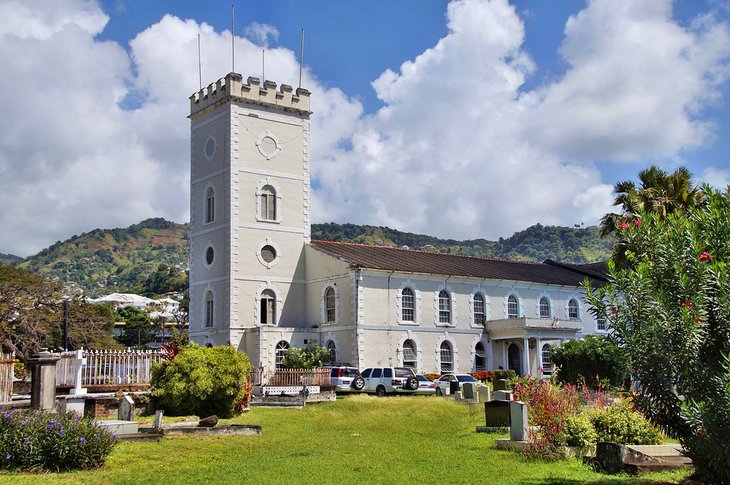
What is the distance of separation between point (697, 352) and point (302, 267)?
41146mm

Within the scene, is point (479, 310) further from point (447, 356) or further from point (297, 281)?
point (297, 281)

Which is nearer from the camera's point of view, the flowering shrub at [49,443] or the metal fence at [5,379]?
the flowering shrub at [49,443]

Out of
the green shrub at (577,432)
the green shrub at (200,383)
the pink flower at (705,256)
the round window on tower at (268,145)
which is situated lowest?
the green shrub at (577,432)

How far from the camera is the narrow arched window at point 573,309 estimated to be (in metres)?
56.8

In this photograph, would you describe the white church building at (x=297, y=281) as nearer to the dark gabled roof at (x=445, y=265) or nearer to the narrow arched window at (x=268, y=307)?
the narrow arched window at (x=268, y=307)

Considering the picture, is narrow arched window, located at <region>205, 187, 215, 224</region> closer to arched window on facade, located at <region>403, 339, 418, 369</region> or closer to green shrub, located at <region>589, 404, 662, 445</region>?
arched window on facade, located at <region>403, 339, 418, 369</region>

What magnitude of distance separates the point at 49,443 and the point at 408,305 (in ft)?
115

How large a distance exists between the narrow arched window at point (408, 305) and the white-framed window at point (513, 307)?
27.4ft

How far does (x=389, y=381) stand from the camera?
39.2m

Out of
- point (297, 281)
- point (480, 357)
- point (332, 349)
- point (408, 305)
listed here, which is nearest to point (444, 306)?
point (408, 305)

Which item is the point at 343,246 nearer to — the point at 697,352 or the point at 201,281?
the point at 201,281

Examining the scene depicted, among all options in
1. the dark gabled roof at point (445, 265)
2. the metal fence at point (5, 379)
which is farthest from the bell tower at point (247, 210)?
the metal fence at point (5, 379)

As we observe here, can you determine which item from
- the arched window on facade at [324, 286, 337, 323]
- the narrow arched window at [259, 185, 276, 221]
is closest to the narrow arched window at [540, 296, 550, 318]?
the arched window on facade at [324, 286, 337, 323]

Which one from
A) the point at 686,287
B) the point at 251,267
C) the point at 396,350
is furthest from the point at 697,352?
the point at 251,267
